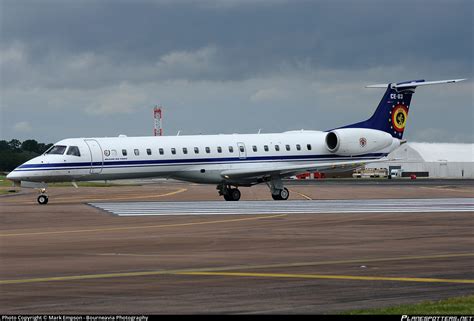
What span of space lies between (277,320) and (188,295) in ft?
9.62

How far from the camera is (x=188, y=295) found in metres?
14.8

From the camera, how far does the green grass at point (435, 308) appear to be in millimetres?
12750

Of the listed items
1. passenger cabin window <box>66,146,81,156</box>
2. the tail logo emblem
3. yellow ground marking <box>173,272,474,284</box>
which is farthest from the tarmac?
the tail logo emblem

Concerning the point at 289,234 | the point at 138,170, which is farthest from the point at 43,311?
the point at 138,170

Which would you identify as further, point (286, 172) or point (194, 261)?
point (286, 172)

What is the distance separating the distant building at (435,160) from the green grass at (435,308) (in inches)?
5067

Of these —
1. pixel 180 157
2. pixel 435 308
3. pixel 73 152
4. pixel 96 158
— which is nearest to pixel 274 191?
pixel 180 157

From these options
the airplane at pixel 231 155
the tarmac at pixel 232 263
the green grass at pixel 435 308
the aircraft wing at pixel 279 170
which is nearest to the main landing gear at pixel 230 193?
the airplane at pixel 231 155

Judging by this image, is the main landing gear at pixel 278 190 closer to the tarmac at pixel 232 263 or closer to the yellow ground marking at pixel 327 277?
the tarmac at pixel 232 263

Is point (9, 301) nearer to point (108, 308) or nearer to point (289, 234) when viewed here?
point (108, 308)

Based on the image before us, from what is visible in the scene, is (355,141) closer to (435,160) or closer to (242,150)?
(242,150)

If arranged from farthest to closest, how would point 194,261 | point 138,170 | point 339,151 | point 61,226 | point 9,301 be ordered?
point 339,151 < point 138,170 < point 61,226 < point 194,261 < point 9,301

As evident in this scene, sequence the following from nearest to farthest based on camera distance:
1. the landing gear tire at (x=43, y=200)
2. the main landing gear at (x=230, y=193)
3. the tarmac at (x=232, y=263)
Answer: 1. the tarmac at (x=232, y=263)
2. the landing gear tire at (x=43, y=200)
3. the main landing gear at (x=230, y=193)

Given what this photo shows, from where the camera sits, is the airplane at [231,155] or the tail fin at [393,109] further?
the tail fin at [393,109]
